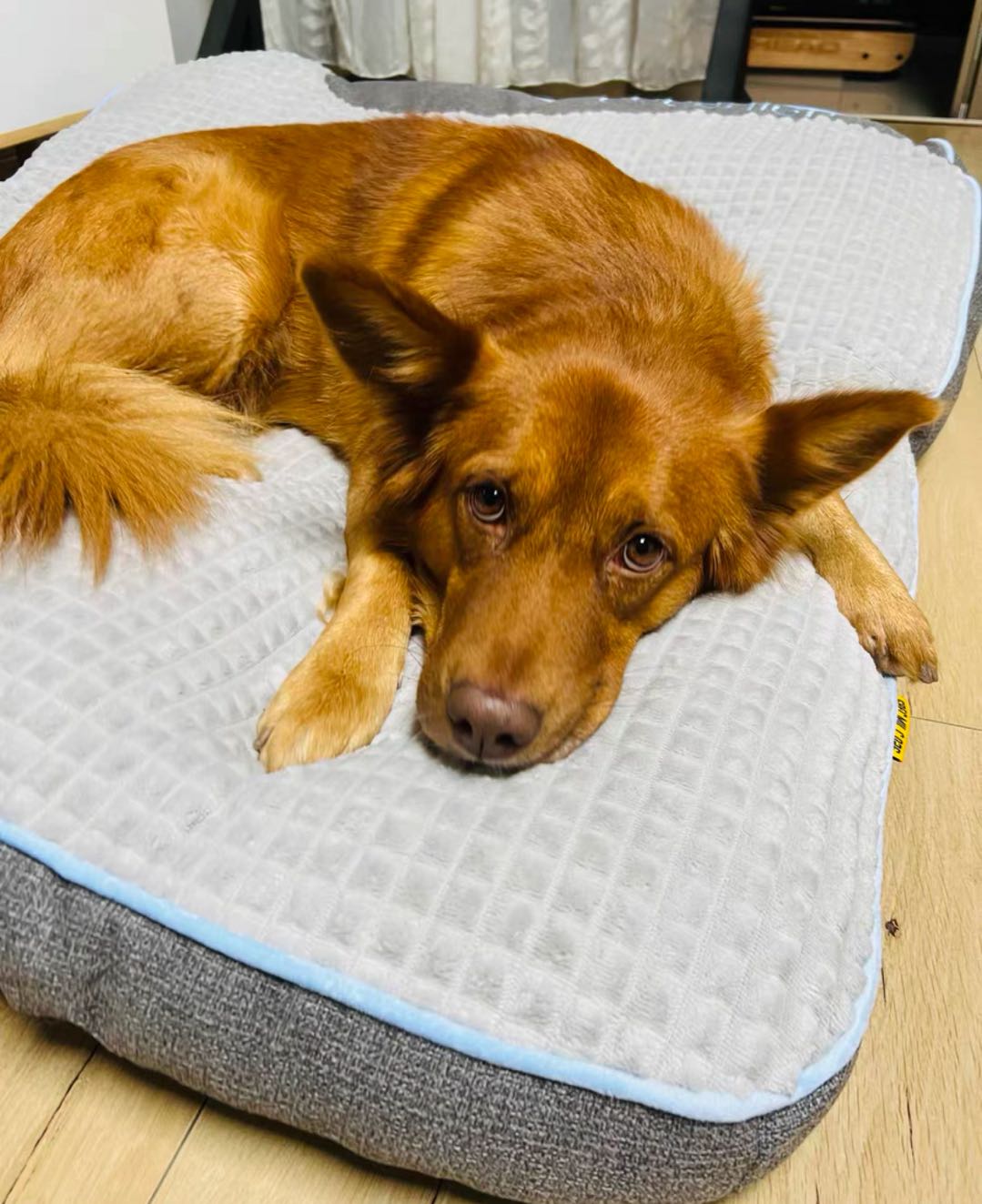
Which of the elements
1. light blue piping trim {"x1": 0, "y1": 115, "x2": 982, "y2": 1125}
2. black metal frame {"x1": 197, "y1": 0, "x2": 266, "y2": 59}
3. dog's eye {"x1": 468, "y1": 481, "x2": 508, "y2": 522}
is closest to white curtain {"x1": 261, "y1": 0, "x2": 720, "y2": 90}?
black metal frame {"x1": 197, "y1": 0, "x2": 266, "y2": 59}

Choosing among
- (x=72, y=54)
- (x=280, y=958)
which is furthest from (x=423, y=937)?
(x=72, y=54)

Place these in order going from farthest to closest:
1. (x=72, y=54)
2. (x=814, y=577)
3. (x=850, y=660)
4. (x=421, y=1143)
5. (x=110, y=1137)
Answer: (x=72, y=54)
(x=814, y=577)
(x=850, y=660)
(x=110, y=1137)
(x=421, y=1143)

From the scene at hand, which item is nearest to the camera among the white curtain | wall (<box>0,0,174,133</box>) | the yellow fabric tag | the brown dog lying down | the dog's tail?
the brown dog lying down

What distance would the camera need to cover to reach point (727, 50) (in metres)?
4.62

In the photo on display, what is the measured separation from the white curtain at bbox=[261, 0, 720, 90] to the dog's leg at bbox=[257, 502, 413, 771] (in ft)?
12.6

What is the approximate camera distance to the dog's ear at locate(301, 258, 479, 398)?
4.91ft

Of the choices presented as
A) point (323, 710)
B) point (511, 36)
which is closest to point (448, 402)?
point (323, 710)

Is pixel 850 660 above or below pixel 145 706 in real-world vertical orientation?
below

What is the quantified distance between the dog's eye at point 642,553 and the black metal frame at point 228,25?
14.7 ft

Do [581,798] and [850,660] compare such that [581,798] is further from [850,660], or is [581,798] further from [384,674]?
[850,660]

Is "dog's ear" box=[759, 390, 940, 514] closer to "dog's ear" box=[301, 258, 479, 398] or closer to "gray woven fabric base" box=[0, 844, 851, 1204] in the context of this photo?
"dog's ear" box=[301, 258, 479, 398]

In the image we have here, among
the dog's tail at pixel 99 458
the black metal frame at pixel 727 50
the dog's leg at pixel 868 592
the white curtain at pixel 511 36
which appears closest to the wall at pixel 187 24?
the white curtain at pixel 511 36

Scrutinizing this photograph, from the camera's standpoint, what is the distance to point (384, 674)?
1.71 metres

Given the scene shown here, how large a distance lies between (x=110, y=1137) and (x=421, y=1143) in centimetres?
44
